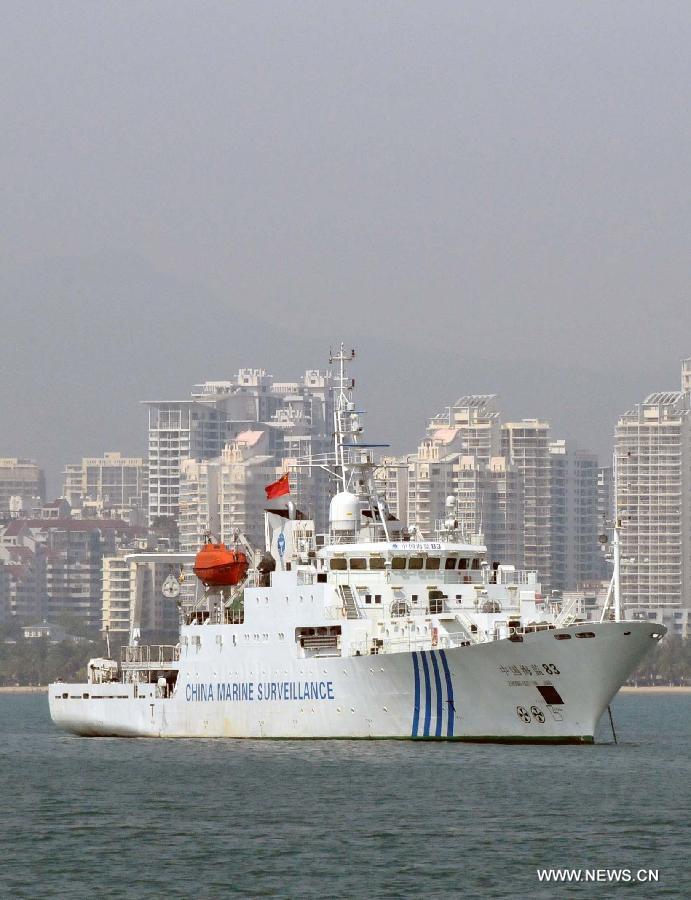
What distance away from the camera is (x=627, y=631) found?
52.4 meters

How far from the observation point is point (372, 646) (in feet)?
180

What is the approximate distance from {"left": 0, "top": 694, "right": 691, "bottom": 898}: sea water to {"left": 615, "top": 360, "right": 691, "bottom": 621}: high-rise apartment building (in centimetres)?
11994

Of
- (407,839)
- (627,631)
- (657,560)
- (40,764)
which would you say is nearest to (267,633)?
(40,764)

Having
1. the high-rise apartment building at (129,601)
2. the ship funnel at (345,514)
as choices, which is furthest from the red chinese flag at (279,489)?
the high-rise apartment building at (129,601)

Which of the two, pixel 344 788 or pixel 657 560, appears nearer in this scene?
pixel 344 788

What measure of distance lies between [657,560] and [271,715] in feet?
405

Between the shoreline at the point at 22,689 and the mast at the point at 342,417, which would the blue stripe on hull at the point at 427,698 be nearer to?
the mast at the point at 342,417

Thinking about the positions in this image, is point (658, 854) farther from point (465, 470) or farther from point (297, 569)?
point (465, 470)

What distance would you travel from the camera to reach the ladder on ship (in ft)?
184

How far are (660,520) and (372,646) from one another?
12609 centimetres

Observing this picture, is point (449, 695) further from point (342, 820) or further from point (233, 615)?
point (342, 820)

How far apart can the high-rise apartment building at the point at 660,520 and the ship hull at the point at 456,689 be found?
12070 cm

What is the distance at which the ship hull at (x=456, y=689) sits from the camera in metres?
52.2

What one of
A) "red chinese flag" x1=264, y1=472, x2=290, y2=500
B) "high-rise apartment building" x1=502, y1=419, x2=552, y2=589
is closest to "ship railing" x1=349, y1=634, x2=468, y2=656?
"red chinese flag" x1=264, y1=472, x2=290, y2=500
